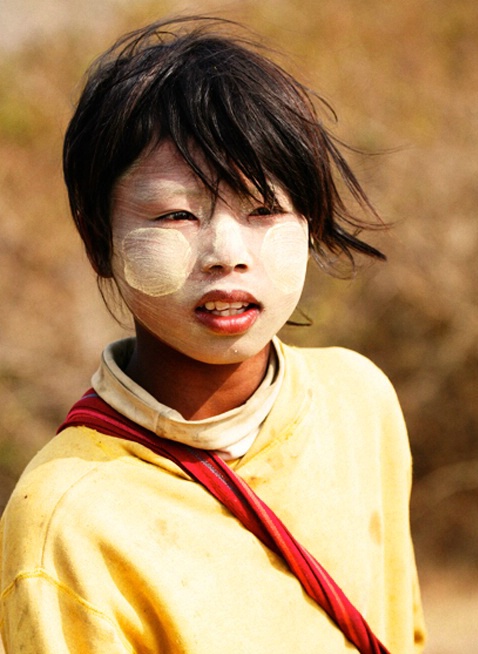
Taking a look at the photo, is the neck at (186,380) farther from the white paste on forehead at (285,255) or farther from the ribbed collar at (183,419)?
the white paste on forehead at (285,255)

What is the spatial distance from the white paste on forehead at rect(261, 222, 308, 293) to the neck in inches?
7.2

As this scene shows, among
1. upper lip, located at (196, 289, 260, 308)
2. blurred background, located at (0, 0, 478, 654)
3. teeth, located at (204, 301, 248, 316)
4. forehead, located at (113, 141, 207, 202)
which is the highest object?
forehead, located at (113, 141, 207, 202)

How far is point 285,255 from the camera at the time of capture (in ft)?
4.98

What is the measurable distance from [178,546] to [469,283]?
12.0 feet

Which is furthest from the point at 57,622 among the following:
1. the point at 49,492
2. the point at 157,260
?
the point at 157,260

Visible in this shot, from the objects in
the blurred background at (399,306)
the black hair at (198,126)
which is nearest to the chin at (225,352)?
the black hair at (198,126)

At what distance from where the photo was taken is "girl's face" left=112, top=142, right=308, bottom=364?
4.72 ft

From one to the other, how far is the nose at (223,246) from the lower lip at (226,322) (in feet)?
0.24

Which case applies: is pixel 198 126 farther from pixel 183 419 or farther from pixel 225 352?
pixel 183 419

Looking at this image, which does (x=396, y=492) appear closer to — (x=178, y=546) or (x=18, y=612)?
(x=178, y=546)

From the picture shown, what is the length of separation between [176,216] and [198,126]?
5.4 inches

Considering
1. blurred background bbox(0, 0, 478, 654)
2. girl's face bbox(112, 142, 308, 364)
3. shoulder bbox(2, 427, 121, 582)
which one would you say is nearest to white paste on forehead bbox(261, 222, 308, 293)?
girl's face bbox(112, 142, 308, 364)

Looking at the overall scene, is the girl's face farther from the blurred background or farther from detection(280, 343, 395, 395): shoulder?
the blurred background

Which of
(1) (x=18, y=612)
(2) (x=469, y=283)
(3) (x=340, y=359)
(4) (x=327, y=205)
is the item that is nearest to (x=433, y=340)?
(2) (x=469, y=283)
